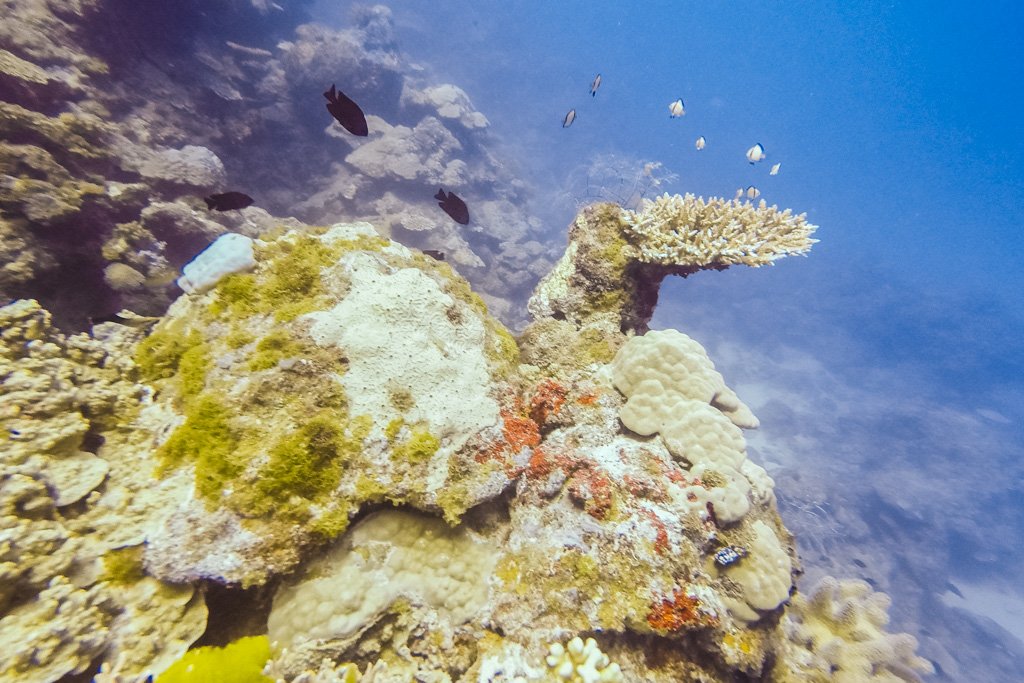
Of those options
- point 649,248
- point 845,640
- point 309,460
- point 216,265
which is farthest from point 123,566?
point 845,640

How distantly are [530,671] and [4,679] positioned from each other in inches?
101

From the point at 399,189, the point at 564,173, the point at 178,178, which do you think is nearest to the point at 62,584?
the point at 178,178

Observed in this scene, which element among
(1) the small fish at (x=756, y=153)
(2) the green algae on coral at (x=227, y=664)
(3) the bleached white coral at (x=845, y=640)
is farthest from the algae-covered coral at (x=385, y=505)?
(1) the small fish at (x=756, y=153)

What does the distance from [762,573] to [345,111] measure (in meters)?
5.09

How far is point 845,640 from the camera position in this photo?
414 centimetres

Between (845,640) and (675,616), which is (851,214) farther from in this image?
(675,616)

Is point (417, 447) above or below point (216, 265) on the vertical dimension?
below

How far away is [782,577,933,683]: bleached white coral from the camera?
3721 millimetres

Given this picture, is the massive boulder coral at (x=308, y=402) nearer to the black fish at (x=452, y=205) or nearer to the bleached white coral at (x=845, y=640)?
the black fish at (x=452, y=205)

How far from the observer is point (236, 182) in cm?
1162

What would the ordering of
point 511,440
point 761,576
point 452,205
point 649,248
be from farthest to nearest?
point 452,205
point 649,248
point 511,440
point 761,576

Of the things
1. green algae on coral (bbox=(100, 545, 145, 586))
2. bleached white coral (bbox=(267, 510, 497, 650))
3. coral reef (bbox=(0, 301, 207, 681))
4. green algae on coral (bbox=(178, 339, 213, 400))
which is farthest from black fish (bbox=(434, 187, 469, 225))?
green algae on coral (bbox=(100, 545, 145, 586))

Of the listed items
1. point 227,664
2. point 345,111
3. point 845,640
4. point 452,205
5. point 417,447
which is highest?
point 452,205

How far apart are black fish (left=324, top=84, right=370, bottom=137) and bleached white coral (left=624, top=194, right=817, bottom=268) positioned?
9.21 ft
